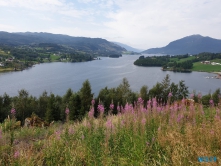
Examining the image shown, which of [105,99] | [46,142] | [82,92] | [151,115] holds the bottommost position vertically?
[105,99]

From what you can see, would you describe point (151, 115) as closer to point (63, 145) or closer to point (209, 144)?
point (209, 144)

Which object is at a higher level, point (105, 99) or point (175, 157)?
point (175, 157)

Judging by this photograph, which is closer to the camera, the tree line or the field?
the field

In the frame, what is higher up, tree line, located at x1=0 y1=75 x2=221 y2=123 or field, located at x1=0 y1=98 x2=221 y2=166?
field, located at x1=0 y1=98 x2=221 y2=166

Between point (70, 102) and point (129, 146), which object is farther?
point (70, 102)

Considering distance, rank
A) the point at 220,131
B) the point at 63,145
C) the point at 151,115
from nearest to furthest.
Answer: the point at 220,131
the point at 63,145
the point at 151,115

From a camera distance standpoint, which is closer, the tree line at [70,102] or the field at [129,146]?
the field at [129,146]

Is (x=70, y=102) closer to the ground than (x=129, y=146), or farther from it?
closer to the ground

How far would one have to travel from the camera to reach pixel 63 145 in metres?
4.91

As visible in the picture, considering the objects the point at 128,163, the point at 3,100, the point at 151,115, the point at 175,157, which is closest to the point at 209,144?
the point at 175,157

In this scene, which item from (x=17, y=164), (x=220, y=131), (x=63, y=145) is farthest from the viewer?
(x=63, y=145)

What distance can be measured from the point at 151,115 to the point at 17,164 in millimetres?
4013

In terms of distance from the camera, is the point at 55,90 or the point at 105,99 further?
the point at 55,90

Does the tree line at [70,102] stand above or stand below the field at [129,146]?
below
